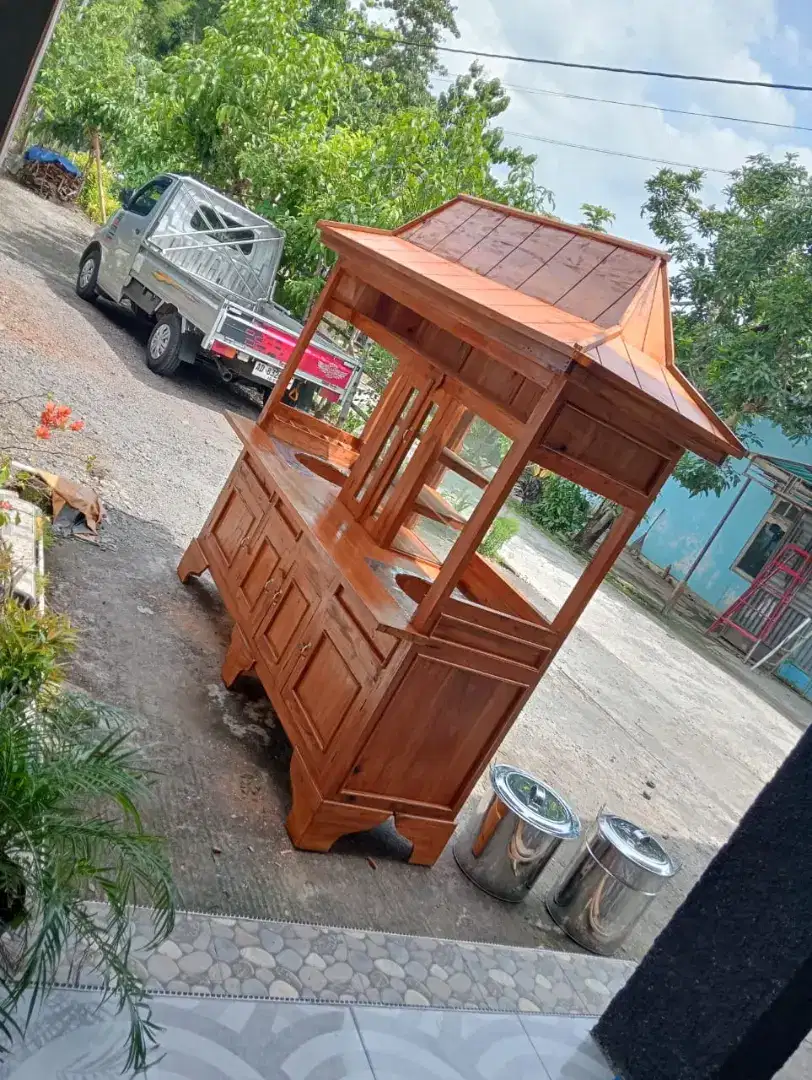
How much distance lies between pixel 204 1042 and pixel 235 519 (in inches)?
121

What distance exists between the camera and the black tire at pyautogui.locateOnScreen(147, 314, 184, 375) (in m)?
9.48

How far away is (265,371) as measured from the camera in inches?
→ 369

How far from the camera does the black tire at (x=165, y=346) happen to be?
9.48m

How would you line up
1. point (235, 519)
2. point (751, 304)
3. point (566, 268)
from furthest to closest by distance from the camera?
1. point (751, 304)
2. point (235, 519)
3. point (566, 268)

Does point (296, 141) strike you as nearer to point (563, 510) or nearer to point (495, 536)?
point (495, 536)

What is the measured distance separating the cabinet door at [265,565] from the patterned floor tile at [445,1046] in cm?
212

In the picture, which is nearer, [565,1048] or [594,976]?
[565,1048]

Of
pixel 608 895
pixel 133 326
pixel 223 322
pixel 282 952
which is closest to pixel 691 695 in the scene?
pixel 608 895

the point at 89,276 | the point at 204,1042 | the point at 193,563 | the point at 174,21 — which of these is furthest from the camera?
the point at 174,21

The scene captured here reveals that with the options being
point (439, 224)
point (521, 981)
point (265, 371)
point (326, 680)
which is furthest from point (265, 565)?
point (265, 371)

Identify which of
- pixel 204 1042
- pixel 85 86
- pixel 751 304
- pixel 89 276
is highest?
pixel 751 304

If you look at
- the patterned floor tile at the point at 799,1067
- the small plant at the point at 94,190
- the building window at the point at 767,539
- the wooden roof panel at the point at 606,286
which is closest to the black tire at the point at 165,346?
the wooden roof panel at the point at 606,286

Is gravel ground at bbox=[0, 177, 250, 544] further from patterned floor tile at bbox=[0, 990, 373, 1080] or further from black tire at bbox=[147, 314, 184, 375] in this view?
patterned floor tile at bbox=[0, 990, 373, 1080]

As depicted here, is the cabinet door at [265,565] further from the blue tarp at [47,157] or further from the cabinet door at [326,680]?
the blue tarp at [47,157]
